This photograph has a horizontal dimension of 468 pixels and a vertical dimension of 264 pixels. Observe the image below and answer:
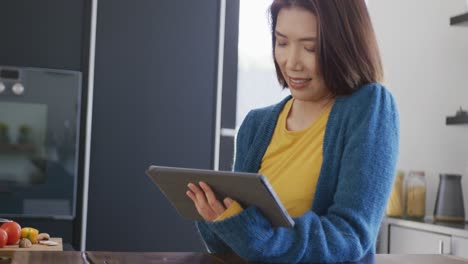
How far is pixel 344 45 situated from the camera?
141 cm

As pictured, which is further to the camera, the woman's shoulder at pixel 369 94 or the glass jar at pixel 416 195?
the glass jar at pixel 416 195

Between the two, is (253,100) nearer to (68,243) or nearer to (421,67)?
(421,67)

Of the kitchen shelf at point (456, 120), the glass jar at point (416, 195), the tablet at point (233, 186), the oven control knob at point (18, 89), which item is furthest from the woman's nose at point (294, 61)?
the glass jar at point (416, 195)

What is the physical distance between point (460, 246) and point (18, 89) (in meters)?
2.06

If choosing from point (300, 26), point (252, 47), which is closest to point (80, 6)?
point (252, 47)

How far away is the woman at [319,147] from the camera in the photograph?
119 centimetres

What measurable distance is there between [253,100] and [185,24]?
21.4 inches

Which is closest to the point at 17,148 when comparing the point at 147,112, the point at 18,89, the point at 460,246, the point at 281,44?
the point at 18,89

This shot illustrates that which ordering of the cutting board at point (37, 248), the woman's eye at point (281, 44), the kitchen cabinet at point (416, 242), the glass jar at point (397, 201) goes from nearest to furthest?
the woman's eye at point (281, 44), the cutting board at point (37, 248), the kitchen cabinet at point (416, 242), the glass jar at point (397, 201)

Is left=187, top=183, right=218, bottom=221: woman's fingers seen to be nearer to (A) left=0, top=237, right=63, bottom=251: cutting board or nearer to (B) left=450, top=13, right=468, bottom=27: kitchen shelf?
(A) left=0, top=237, right=63, bottom=251: cutting board

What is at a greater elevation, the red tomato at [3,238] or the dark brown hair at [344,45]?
the dark brown hair at [344,45]

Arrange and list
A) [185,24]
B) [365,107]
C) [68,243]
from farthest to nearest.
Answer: [185,24]
[68,243]
[365,107]

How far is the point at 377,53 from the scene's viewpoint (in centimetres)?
144

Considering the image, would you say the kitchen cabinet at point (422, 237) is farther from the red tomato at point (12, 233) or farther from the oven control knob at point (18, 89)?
the oven control knob at point (18, 89)
